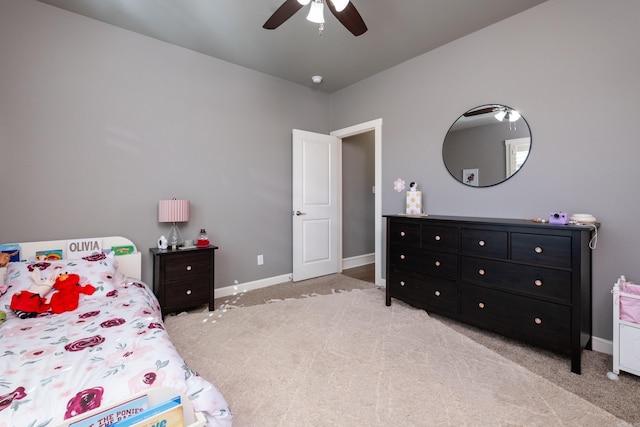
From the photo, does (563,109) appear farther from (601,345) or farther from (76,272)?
(76,272)

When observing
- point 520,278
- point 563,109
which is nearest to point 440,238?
point 520,278

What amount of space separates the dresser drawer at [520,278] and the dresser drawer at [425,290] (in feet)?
0.63

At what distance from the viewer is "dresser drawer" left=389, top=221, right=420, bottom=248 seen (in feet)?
9.15

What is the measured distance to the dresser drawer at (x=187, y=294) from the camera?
2795 millimetres

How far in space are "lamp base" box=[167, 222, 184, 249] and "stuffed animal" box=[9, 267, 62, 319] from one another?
1117 mm

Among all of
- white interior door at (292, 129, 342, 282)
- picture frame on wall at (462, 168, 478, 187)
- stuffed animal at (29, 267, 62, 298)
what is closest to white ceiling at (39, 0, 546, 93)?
white interior door at (292, 129, 342, 282)

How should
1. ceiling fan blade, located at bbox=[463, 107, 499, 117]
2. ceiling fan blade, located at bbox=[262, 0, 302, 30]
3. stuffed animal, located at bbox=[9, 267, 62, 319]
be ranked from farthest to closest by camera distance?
ceiling fan blade, located at bbox=[463, 107, 499, 117] < ceiling fan blade, located at bbox=[262, 0, 302, 30] < stuffed animal, located at bbox=[9, 267, 62, 319]

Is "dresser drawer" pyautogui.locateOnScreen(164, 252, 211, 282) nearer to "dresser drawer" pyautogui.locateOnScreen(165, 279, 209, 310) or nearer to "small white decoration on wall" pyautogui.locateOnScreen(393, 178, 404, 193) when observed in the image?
"dresser drawer" pyautogui.locateOnScreen(165, 279, 209, 310)

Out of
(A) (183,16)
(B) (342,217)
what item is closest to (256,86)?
(A) (183,16)

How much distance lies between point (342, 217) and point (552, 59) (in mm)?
3094

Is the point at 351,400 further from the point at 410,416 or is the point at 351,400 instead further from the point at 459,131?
the point at 459,131

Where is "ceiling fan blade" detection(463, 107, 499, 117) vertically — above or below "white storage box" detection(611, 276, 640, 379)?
above

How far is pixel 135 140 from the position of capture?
2887mm

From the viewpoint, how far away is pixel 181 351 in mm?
Result: 2188
